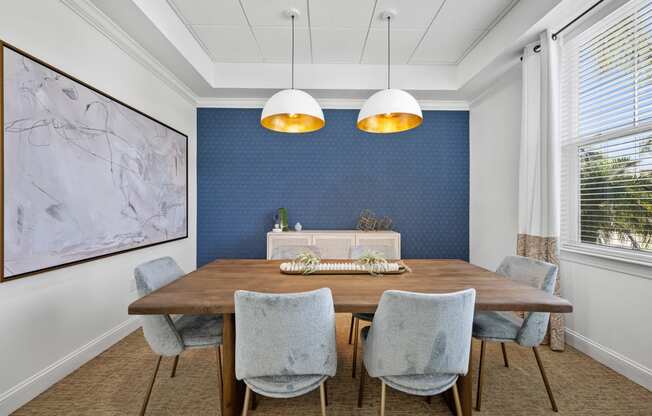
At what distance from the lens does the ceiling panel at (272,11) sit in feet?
8.28

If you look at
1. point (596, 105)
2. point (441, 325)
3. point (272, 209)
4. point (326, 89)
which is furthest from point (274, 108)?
point (596, 105)

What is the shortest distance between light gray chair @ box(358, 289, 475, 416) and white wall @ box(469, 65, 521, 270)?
2.46m

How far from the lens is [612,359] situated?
208cm

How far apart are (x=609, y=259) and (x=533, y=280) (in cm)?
80

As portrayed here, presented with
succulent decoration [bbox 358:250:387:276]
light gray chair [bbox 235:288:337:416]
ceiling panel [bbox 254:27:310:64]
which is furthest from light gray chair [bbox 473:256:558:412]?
ceiling panel [bbox 254:27:310:64]

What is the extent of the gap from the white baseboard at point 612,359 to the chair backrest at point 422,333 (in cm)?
163

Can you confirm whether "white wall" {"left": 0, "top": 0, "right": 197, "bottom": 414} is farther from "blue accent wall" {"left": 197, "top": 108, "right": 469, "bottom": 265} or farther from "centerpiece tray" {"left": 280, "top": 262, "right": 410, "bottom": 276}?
"centerpiece tray" {"left": 280, "top": 262, "right": 410, "bottom": 276}

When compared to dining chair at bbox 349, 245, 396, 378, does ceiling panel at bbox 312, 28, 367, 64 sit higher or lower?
higher

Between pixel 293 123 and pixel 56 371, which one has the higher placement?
pixel 293 123

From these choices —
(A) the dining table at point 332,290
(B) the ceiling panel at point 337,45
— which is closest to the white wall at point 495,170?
(A) the dining table at point 332,290

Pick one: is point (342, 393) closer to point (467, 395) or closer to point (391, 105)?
point (467, 395)

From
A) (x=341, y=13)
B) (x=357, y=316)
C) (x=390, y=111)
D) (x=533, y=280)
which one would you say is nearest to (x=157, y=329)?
(x=357, y=316)

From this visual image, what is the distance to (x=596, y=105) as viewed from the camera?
7.47 feet

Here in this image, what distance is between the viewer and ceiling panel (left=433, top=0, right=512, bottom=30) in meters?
2.52
